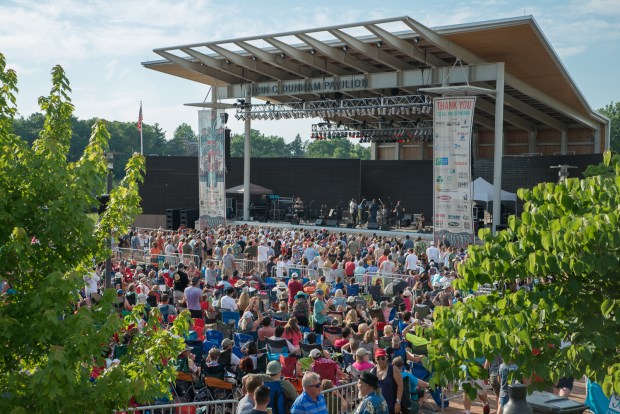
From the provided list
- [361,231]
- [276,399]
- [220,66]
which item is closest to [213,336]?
[276,399]

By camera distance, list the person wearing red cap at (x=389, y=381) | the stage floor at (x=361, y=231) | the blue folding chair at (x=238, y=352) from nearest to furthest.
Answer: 1. the person wearing red cap at (x=389, y=381)
2. the blue folding chair at (x=238, y=352)
3. the stage floor at (x=361, y=231)

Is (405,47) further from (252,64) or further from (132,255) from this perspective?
(132,255)

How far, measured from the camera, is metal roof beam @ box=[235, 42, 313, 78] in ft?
97.2

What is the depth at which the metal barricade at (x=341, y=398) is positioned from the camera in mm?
8141

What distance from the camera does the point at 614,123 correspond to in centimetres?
8475

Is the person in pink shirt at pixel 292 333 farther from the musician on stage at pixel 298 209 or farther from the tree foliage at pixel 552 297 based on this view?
the musician on stage at pixel 298 209

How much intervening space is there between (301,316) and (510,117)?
30411mm

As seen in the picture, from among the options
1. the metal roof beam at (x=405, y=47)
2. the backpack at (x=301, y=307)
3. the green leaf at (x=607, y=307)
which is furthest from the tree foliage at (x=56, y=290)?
the metal roof beam at (x=405, y=47)

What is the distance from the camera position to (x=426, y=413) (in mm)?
9719

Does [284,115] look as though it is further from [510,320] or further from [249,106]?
[510,320]

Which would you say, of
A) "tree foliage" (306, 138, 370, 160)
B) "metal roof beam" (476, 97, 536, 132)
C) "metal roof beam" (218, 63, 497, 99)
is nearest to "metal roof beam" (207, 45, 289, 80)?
"metal roof beam" (218, 63, 497, 99)

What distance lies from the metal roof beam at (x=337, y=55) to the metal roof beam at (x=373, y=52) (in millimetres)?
1353

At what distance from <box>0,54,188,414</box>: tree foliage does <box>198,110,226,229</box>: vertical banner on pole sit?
2462 centimetres

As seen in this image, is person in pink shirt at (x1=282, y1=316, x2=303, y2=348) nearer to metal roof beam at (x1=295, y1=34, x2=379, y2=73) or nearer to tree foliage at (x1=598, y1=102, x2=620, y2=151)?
metal roof beam at (x1=295, y1=34, x2=379, y2=73)
